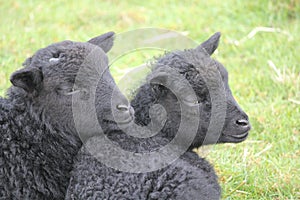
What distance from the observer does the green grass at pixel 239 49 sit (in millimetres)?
5148

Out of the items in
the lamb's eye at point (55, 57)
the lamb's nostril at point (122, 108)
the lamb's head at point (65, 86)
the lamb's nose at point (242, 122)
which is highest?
the lamb's eye at point (55, 57)

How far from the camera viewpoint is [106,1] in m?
9.68

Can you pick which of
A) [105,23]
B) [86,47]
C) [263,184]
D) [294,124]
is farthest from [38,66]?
[105,23]

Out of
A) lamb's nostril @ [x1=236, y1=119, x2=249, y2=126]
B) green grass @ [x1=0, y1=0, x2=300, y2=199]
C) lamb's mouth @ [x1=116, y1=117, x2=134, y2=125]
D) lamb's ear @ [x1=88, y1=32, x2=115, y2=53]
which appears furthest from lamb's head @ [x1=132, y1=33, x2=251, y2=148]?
green grass @ [x1=0, y1=0, x2=300, y2=199]

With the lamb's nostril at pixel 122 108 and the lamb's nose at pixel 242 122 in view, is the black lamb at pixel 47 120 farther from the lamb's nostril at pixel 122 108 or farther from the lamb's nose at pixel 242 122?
the lamb's nose at pixel 242 122

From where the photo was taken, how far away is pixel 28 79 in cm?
414

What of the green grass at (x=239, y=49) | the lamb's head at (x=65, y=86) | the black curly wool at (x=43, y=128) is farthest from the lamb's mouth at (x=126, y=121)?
the green grass at (x=239, y=49)

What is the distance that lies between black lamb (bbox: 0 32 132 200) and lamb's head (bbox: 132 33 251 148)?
0.38 m

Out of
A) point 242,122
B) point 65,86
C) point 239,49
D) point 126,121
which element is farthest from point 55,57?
point 239,49

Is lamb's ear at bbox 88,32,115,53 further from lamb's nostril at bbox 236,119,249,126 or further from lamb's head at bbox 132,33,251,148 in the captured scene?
lamb's nostril at bbox 236,119,249,126

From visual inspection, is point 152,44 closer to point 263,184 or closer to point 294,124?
point 294,124

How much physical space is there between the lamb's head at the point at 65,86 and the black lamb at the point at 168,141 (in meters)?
0.24

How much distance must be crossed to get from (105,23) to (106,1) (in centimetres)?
98

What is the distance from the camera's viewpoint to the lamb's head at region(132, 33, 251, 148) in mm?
4367
